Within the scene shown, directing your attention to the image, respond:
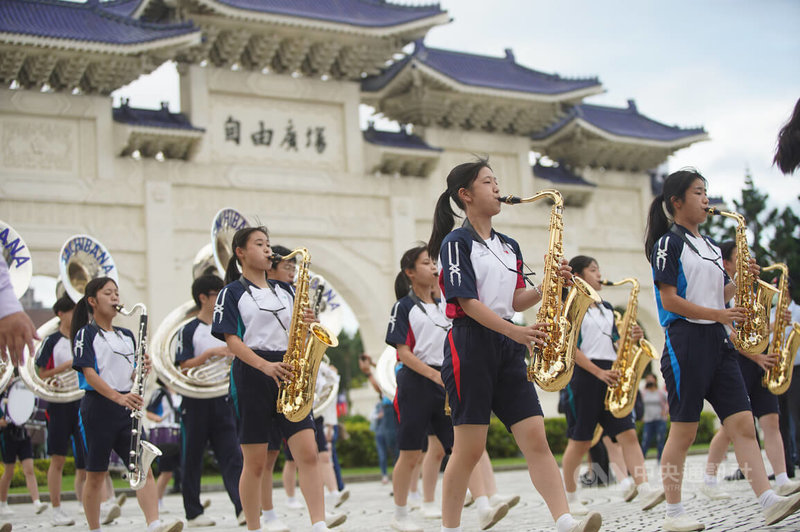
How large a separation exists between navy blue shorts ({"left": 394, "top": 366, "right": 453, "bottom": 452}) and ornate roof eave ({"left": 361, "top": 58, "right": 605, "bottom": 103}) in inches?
636

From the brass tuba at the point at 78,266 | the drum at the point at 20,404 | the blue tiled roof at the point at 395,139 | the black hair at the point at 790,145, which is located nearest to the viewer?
the black hair at the point at 790,145

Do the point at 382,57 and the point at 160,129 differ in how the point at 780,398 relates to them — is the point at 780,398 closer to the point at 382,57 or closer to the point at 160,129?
the point at 160,129

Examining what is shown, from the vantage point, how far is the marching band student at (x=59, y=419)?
8.91 meters

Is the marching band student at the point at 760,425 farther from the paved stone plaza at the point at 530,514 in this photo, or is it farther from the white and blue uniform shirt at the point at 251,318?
the white and blue uniform shirt at the point at 251,318

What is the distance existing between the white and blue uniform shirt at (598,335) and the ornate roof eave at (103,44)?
1329 centimetres

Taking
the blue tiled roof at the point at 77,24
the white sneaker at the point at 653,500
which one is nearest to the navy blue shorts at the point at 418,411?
the white sneaker at the point at 653,500

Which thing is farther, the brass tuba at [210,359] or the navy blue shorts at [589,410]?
the brass tuba at [210,359]

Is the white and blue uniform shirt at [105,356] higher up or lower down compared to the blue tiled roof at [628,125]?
lower down

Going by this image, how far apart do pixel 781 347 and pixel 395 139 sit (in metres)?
16.1

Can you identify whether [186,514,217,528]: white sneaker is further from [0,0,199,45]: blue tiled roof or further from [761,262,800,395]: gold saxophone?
[0,0,199,45]: blue tiled roof

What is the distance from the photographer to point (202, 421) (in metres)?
7.93

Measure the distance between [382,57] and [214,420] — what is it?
54.2 ft

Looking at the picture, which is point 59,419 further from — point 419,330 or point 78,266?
point 419,330

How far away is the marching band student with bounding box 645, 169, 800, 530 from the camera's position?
18.2 ft
